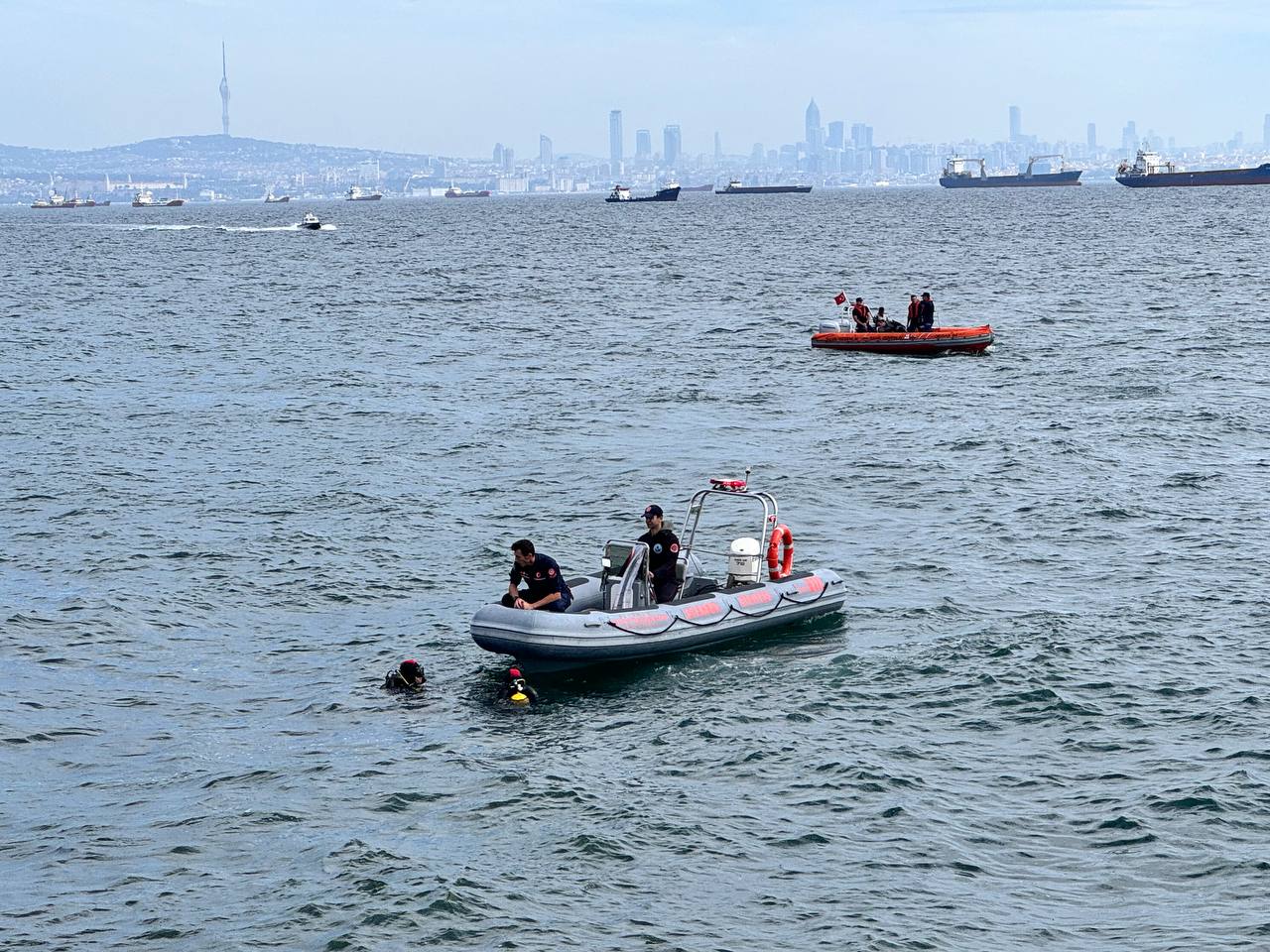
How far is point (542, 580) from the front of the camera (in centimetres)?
1983

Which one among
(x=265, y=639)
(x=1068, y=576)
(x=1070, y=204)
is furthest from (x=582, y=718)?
(x=1070, y=204)

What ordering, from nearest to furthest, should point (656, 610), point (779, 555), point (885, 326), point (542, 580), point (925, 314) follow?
point (542, 580)
point (656, 610)
point (779, 555)
point (925, 314)
point (885, 326)

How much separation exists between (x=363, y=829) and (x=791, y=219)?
169 meters

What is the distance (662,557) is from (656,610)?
0.84 meters

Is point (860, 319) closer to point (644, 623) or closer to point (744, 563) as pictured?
point (744, 563)

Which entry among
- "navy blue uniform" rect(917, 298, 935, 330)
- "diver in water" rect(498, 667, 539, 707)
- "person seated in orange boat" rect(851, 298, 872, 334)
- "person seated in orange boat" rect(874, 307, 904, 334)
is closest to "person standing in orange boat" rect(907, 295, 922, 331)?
"navy blue uniform" rect(917, 298, 935, 330)

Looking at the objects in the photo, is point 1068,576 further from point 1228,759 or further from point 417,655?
point 417,655

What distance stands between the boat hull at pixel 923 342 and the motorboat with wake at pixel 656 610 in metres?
26.8

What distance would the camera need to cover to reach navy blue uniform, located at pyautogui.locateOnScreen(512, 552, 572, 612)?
19.8m

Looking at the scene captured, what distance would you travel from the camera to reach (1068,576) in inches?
950

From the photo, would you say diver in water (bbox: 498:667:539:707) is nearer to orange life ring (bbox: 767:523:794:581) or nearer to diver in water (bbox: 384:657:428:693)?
diver in water (bbox: 384:657:428:693)

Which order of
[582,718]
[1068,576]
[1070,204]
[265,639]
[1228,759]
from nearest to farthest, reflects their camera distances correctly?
[1228,759] → [582,718] → [265,639] → [1068,576] → [1070,204]

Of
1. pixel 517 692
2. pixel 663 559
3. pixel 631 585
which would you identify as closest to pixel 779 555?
pixel 663 559

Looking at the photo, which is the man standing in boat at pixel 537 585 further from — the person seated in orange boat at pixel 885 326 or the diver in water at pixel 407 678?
the person seated in orange boat at pixel 885 326
